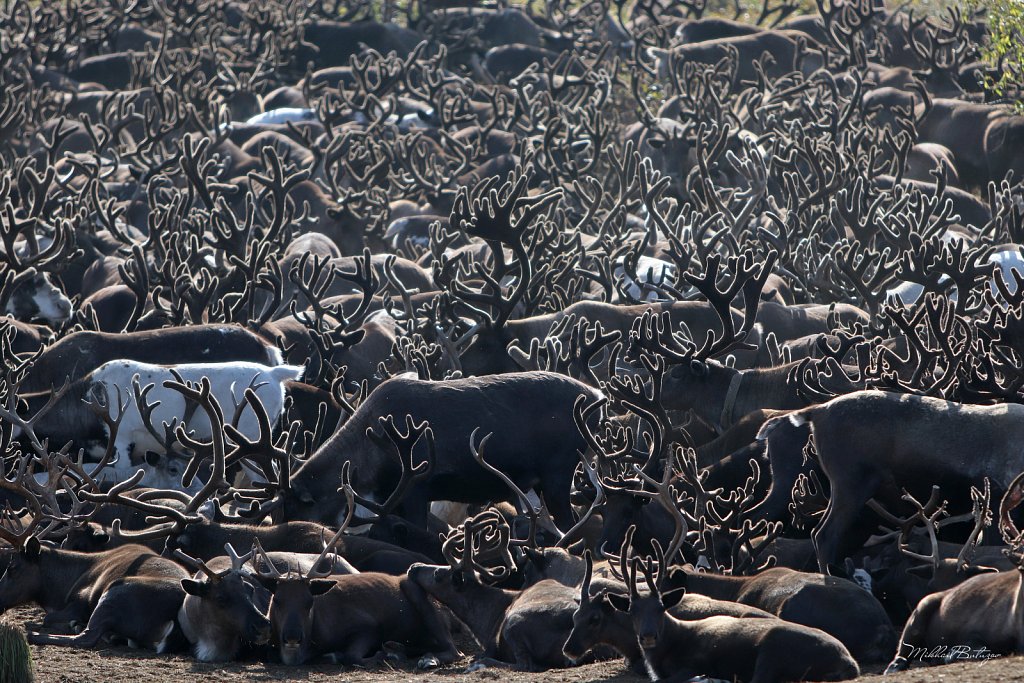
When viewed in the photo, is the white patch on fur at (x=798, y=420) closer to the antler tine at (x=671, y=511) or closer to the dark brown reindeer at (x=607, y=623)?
the antler tine at (x=671, y=511)

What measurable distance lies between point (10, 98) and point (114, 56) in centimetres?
792

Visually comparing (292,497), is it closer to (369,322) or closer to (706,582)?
(706,582)

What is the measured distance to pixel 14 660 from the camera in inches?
252

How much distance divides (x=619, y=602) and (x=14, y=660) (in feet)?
8.90

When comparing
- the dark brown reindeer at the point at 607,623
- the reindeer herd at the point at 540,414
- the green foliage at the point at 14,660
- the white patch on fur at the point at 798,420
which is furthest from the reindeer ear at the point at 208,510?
the white patch on fur at the point at 798,420

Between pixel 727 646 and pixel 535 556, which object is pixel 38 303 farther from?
pixel 727 646

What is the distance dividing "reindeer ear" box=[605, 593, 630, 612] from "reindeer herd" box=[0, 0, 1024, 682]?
17 millimetres

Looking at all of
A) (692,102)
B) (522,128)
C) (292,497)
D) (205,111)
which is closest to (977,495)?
(292,497)

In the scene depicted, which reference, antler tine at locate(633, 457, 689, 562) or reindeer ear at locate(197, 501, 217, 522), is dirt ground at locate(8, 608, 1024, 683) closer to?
antler tine at locate(633, 457, 689, 562)

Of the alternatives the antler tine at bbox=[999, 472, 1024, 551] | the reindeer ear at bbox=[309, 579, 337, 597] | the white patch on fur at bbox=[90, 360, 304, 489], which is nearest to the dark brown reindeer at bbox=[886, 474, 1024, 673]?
the antler tine at bbox=[999, 472, 1024, 551]

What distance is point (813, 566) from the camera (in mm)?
8242

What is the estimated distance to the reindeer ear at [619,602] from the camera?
6715mm

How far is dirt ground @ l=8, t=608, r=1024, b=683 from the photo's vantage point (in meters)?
6.79

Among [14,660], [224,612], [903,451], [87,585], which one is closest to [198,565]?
[224,612]
